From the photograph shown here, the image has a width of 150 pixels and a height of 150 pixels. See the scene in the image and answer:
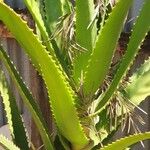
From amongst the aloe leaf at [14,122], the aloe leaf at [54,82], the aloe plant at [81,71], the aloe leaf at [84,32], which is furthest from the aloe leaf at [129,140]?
the aloe leaf at [14,122]

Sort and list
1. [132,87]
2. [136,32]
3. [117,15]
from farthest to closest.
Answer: [132,87] < [136,32] < [117,15]

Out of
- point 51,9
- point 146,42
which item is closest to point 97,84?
point 51,9

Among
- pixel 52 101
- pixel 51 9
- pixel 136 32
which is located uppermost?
pixel 51 9

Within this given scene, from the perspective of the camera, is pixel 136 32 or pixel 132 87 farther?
pixel 132 87

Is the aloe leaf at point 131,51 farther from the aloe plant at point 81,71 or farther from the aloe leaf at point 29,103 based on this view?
the aloe leaf at point 29,103

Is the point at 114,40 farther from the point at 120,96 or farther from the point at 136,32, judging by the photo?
the point at 120,96

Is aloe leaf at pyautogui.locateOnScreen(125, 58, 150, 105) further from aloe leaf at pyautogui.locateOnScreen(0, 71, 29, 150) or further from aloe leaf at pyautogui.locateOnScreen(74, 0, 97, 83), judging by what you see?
aloe leaf at pyautogui.locateOnScreen(0, 71, 29, 150)

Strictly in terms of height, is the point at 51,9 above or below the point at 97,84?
above
